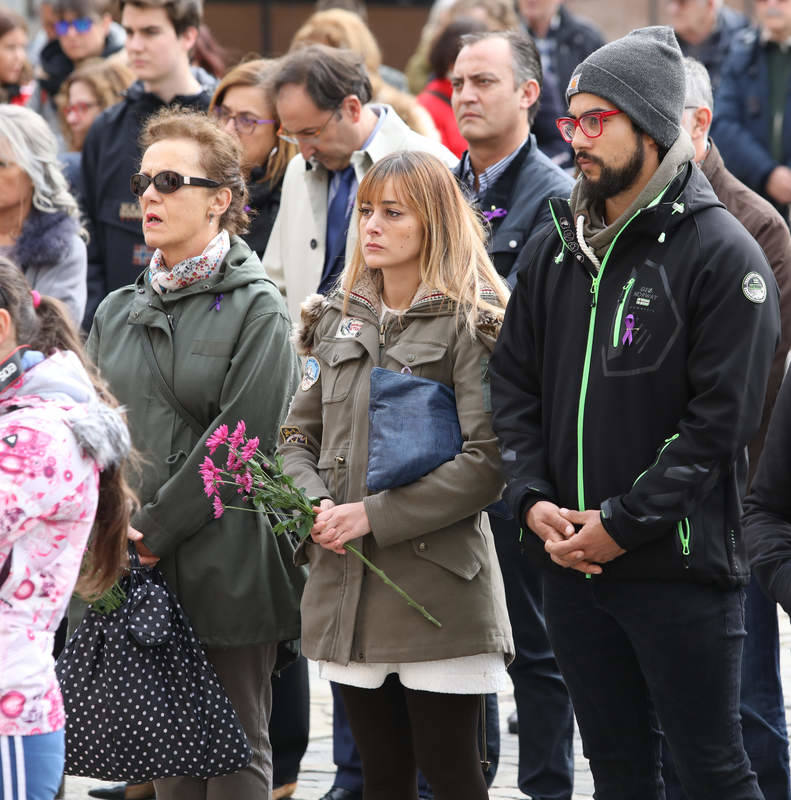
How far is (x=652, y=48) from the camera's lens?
3.79 m

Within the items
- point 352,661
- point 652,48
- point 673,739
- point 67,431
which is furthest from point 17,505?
point 652,48

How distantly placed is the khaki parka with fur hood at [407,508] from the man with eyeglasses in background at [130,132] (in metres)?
2.47

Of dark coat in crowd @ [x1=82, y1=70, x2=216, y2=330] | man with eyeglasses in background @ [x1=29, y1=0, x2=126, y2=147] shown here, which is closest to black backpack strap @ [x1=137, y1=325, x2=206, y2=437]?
dark coat in crowd @ [x1=82, y1=70, x2=216, y2=330]

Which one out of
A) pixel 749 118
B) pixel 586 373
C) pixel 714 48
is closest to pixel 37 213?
pixel 586 373

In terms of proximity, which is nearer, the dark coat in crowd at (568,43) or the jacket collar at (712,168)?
the jacket collar at (712,168)

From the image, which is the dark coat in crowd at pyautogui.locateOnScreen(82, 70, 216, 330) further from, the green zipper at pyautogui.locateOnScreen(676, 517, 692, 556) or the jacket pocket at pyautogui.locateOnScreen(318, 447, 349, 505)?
the green zipper at pyautogui.locateOnScreen(676, 517, 692, 556)

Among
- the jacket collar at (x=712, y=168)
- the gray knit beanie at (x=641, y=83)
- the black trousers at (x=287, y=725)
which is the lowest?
the black trousers at (x=287, y=725)

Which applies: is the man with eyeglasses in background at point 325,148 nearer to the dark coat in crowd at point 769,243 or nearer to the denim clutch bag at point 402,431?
the dark coat in crowd at point 769,243

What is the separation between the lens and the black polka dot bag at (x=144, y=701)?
404cm

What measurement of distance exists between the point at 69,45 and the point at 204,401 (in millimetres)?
5247

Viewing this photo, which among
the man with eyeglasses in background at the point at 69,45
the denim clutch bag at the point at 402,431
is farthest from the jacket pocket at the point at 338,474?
the man with eyeglasses in background at the point at 69,45

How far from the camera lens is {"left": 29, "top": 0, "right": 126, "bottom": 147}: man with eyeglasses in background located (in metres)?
8.95

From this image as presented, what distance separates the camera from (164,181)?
14.5 feet

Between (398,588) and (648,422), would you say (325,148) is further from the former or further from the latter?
(648,422)
